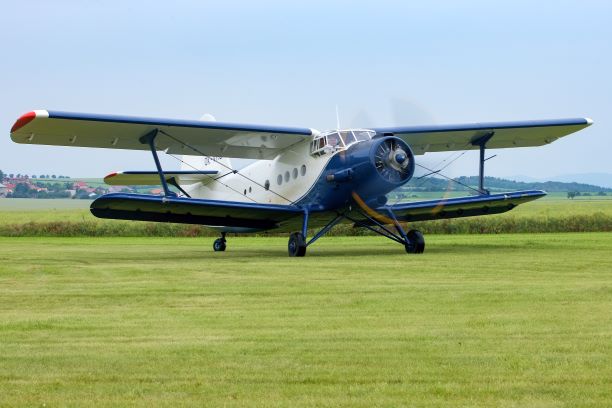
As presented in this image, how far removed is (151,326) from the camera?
9.93m

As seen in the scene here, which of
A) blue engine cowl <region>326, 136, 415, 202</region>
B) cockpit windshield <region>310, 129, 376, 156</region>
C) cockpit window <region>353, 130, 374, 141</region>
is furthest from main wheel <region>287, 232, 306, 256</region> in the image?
cockpit window <region>353, 130, 374, 141</region>

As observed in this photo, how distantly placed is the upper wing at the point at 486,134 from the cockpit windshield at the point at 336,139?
1.24 meters

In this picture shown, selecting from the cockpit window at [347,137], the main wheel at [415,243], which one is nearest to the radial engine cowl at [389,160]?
the cockpit window at [347,137]

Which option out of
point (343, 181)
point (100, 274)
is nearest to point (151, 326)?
point (100, 274)

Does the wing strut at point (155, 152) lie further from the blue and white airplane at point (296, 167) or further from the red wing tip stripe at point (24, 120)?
the red wing tip stripe at point (24, 120)

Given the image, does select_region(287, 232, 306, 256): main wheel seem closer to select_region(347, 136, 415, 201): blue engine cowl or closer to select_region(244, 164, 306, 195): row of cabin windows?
select_region(347, 136, 415, 201): blue engine cowl

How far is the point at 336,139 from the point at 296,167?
7.19 feet

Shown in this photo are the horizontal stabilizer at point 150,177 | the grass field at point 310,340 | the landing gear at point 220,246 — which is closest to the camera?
the grass field at point 310,340

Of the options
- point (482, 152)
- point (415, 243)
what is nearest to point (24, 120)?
point (415, 243)

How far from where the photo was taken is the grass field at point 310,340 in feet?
22.0

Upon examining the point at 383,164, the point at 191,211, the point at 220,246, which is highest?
the point at 383,164

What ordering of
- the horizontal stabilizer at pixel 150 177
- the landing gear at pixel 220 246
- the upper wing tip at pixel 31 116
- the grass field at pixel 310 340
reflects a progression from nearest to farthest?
the grass field at pixel 310 340 → the upper wing tip at pixel 31 116 → the horizontal stabilizer at pixel 150 177 → the landing gear at pixel 220 246

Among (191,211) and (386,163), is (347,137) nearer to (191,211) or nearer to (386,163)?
(386,163)

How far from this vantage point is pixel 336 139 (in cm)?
2347
